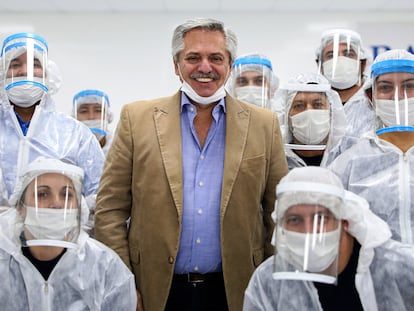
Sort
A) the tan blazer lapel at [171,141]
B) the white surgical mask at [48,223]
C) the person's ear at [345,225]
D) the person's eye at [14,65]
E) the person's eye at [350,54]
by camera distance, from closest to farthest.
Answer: the person's ear at [345,225], the white surgical mask at [48,223], the tan blazer lapel at [171,141], the person's eye at [14,65], the person's eye at [350,54]

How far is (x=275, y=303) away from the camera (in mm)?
1828

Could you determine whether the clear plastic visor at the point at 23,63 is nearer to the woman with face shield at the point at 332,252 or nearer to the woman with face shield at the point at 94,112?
the woman with face shield at the point at 94,112

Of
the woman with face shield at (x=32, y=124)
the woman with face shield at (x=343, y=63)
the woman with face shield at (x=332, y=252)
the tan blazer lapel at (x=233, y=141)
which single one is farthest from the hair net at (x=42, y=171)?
the woman with face shield at (x=343, y=63)

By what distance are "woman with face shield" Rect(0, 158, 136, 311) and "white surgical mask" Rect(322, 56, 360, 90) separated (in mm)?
1675

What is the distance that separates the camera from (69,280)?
1.89m

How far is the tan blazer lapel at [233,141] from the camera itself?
1.95 meters

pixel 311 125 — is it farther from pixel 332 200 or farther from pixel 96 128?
pixel 96 128

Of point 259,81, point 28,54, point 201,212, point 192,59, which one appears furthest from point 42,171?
point 259,81

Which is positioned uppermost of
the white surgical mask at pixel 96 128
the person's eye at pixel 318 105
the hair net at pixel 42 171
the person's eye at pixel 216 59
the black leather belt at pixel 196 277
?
the person's eye at pixel 216 59

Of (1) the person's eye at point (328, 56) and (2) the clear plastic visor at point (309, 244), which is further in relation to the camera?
(1) the person's eye at point (328, 56)

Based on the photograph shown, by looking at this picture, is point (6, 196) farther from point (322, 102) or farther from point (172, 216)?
point (322, 102)

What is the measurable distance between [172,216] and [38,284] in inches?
20.9

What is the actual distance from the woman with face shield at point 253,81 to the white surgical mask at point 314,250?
1.36 metres

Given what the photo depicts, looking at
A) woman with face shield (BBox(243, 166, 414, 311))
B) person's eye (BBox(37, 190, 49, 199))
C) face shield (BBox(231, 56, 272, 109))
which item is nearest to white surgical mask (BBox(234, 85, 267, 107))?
face shield (BBox(231, 56, 272, 109))
